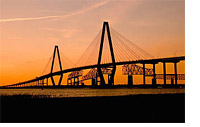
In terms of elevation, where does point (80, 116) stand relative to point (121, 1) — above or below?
below

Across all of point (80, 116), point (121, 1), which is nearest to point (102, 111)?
point (80, 116)

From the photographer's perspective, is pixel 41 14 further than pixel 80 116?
Yes

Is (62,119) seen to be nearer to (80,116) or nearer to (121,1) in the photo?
(80,116)

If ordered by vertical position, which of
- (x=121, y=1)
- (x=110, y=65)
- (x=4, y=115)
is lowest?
(x=4, y=115)
